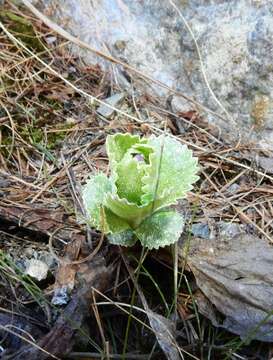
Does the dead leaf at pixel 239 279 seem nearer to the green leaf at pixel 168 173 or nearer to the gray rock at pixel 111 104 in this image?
the green leaf at pixel 168 173

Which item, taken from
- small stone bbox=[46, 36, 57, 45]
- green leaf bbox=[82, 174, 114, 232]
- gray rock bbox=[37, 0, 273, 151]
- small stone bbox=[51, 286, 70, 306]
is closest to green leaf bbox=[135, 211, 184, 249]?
green leaf bbox=[82, 174, 114, 232]

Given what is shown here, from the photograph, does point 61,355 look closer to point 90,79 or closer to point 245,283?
point 245,283

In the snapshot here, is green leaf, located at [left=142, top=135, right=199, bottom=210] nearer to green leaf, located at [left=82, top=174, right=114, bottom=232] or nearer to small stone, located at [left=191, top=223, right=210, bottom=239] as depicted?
green leaf, located at [left=82, top=174, right=114, bottom=232]

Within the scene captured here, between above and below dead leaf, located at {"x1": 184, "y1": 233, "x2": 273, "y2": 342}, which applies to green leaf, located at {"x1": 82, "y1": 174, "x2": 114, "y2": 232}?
above

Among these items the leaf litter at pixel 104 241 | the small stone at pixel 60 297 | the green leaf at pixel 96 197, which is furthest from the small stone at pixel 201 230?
the small stone at pixel 60 297

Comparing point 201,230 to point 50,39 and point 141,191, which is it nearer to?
point 141,191

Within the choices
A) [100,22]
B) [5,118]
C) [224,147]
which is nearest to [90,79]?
[100,22]
